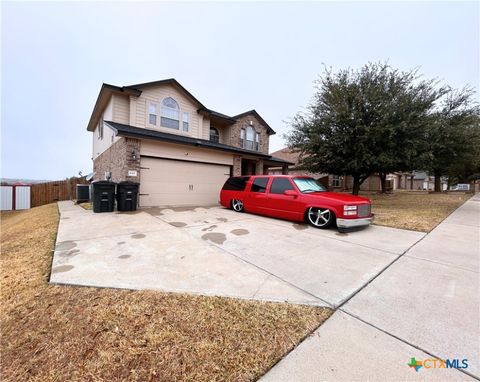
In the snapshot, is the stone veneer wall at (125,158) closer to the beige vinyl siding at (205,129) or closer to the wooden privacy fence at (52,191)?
the beige vinyl siding at (205,129)

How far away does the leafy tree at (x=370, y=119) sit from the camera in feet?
30.2

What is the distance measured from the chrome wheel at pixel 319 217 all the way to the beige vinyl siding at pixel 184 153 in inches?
266

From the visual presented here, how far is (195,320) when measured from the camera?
198 cm

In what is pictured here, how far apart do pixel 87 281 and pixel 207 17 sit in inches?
522

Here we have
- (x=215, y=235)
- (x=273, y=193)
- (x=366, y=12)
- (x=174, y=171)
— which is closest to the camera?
(x=215, y=235)

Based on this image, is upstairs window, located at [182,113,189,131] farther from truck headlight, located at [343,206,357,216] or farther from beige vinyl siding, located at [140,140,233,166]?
truck headlight, located at [343,206,357,216]

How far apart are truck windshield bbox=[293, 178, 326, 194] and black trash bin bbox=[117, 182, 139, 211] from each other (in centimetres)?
642

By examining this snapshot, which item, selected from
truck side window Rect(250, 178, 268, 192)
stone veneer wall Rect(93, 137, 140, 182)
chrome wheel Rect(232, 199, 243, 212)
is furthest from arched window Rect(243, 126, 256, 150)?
stone veneer wall Rect(93, 137, 140, 182)

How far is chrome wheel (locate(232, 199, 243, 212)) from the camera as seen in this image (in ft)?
27.7

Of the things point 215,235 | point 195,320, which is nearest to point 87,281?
point 195,320

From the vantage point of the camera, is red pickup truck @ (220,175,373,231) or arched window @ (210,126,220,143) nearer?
red pickup truck @ (220,175,373,231)

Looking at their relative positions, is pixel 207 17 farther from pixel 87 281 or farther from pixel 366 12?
pixel 87 281

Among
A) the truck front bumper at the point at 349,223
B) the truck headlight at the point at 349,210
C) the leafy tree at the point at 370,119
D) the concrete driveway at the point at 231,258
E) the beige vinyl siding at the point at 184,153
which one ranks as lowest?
the concrete driveway at the point at 231,258

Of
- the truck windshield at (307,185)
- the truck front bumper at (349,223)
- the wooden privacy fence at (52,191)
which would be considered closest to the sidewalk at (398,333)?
the truck front bumper at (349,223)
